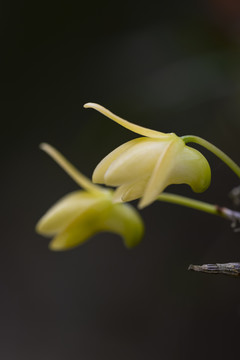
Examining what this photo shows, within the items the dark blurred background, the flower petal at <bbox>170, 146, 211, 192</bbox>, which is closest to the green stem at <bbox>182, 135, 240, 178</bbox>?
the flower petal at <bbox>170, 146, 211, 192</bbox>

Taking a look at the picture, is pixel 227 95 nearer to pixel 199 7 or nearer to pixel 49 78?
pixel 199 7

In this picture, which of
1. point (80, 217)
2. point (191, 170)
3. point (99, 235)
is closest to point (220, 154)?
point (191, 170)

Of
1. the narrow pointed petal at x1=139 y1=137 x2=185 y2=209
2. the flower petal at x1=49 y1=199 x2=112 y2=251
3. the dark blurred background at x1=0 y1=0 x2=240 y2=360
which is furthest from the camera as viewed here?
the dark blurred background at x1=0 y1=0 x2=240 y2=360

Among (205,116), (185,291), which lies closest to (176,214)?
(205,116)

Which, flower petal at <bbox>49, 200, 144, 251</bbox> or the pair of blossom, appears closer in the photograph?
the pair of blossom

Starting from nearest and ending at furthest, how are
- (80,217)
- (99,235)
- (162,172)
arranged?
(162,172), (80,217), (99,235)

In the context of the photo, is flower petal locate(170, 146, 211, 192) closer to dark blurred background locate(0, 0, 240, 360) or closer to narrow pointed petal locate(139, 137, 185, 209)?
narrow pointed petal locate(139, 137, 185, 209)

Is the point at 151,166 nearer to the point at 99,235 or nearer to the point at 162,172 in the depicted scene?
the point at 162,172

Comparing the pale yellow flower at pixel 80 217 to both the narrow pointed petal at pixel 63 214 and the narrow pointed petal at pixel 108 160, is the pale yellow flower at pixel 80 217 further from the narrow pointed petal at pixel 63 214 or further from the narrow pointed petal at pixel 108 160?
the narrow pointed petal at pixel 108 160
